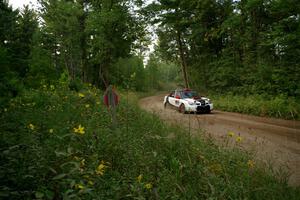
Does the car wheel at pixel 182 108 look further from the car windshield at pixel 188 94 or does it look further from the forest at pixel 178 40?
the forest at pixel 178 40

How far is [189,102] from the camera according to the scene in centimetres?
1512

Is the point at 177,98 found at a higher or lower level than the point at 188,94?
lower

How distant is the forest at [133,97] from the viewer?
10.0 ft

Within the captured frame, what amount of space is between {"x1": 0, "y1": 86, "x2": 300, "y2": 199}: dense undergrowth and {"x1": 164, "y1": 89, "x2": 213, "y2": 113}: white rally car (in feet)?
29.9

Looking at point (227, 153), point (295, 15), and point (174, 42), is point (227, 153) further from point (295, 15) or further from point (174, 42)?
point (174, 42)

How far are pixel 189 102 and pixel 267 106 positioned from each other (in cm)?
438

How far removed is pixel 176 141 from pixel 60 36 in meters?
32.2

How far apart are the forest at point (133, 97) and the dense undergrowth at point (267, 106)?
0.07 m

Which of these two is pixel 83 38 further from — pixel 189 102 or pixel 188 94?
pixel 189 102

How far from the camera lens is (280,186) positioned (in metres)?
3.79

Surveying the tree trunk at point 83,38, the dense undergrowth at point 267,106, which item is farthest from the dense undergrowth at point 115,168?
the tree trunk at point 83,38

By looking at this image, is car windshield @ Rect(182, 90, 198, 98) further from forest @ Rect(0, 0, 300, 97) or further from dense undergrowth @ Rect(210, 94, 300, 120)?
forest @ Rect(0, 0, 300, 97)

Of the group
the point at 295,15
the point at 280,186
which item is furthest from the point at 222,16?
the point at 280,186

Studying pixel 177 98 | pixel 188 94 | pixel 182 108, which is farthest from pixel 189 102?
pixel 177 98
